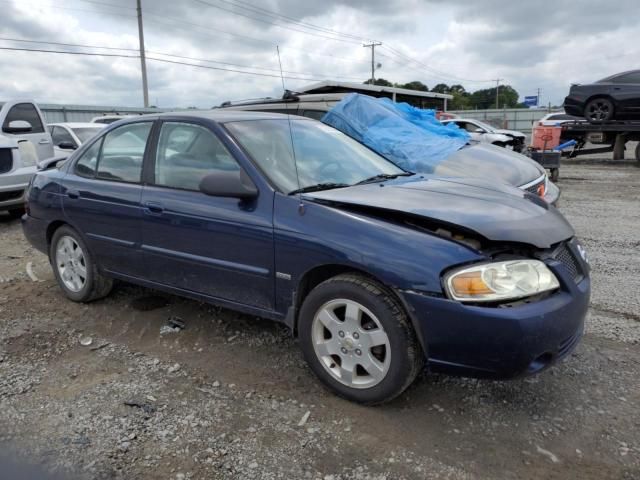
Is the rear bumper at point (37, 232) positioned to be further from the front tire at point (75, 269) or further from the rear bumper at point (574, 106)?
the rear bumper at point (574, 106)

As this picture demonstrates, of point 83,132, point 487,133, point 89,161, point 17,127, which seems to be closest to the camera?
point 89,161

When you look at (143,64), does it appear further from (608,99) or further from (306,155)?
(306,155)

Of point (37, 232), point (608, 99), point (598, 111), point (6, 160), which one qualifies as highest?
point (608, 99)

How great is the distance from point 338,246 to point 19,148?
759 centimetres

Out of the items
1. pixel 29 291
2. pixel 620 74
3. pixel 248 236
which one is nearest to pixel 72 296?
pixel 29 291

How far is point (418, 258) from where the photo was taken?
8.36 feet

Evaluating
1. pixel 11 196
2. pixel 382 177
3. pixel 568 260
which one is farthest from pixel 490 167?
pixel 11 196

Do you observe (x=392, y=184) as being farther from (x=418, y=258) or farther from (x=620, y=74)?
(x=620, y=74)

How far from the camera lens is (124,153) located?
406cm

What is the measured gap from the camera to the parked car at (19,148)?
7.87 meters

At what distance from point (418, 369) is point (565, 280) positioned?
0.87 m

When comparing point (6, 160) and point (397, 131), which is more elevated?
point (397, 131)

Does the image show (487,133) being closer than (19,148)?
No

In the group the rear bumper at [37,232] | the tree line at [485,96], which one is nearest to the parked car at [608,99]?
the rear bumper at [37,232]
